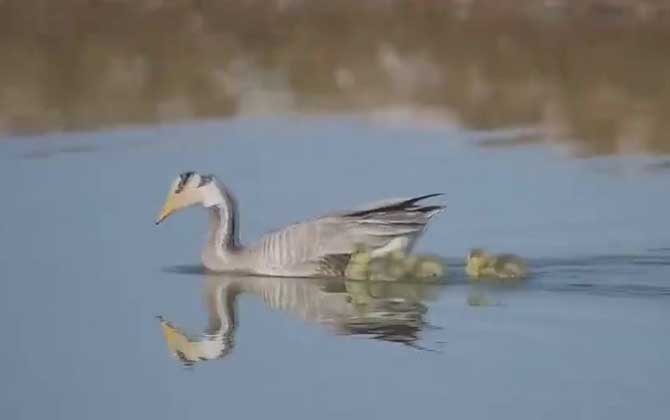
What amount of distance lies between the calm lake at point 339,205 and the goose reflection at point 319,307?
0.02 metres

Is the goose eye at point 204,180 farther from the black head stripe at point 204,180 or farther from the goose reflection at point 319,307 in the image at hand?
the goose reflection at point 319,307

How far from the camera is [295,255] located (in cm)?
1331

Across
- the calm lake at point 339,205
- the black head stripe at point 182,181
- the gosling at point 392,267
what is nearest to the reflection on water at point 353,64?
the calm lake at point 339,205

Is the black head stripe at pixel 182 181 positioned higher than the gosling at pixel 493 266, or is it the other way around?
the black head stripe at pixel 182 181

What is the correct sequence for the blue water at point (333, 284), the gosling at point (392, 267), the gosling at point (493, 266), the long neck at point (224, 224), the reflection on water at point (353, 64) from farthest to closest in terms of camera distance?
the reflection on water at point (353, 64) → the long neck at point (224, 224) → the gosling at point (392, 267) → the gosling at point (493, 266) → the blue water at point (333, 284)

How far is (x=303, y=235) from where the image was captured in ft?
43.6

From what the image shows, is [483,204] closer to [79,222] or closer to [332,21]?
[79,222]

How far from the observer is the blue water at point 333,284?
1091 centimetres

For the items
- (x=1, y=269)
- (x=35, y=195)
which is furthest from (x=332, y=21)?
(x=1, y=269)

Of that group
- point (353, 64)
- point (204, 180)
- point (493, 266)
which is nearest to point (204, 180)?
point (204, 180)

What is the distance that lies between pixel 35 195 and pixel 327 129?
3.11 meters

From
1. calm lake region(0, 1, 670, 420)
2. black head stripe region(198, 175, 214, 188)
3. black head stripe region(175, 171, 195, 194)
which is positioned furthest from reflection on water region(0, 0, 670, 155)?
black head stripe region(175, 171, 195, 194)

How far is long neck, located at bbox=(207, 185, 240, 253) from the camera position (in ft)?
44.7

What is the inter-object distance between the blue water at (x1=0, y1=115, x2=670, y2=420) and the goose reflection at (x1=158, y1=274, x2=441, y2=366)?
0.09 ft
